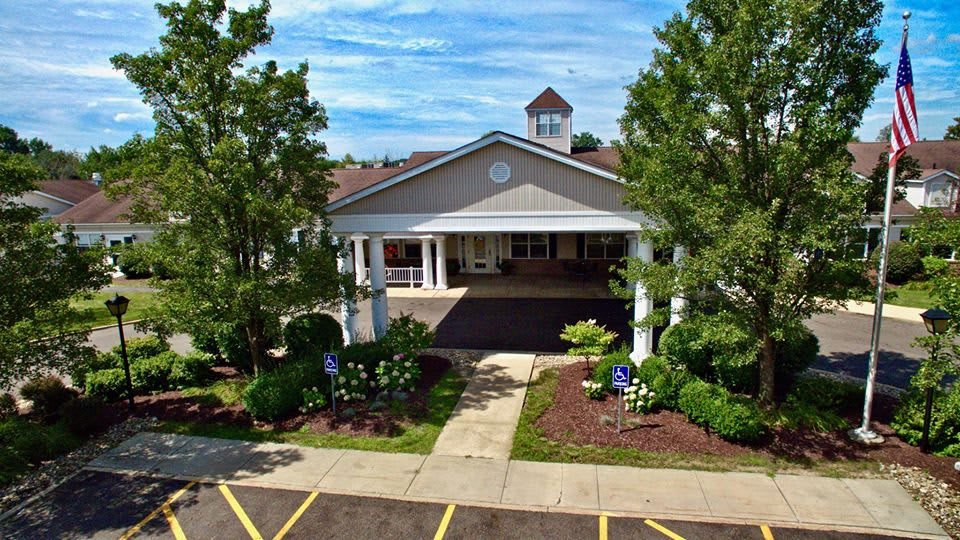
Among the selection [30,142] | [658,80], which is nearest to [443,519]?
[658,80]

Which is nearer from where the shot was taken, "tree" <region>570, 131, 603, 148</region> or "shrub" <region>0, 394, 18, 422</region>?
"shrub" <region>0, 394, 18, 422</region>

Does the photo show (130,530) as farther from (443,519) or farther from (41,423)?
(41,423)

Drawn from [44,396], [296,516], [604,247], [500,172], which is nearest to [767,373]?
[500,172]

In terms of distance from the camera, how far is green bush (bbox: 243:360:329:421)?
35.9 ft

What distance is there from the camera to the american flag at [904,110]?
855 centimetres

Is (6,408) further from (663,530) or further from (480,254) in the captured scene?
(480,254)

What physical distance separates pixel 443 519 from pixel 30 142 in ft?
537

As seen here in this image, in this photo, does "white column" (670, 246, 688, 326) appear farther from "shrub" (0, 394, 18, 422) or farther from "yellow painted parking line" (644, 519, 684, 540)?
"shrub" (0, 394, 18, 422)

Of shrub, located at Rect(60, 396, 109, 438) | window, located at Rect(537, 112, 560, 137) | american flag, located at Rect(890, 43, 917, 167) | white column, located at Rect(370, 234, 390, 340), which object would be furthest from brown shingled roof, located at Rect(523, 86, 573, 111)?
shrub, located at Rect(60, 396, 109, 438)

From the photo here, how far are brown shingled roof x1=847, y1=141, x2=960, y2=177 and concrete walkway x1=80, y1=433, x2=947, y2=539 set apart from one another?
96.4 feet

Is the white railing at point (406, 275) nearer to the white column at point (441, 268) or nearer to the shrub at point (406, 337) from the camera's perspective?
the white column at point (441, 268)

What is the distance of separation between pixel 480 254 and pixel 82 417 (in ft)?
66.6

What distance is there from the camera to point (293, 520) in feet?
25.7

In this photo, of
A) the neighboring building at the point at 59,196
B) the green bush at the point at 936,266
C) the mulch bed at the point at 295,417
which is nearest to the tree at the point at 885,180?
the green bush at the point at 936,266
